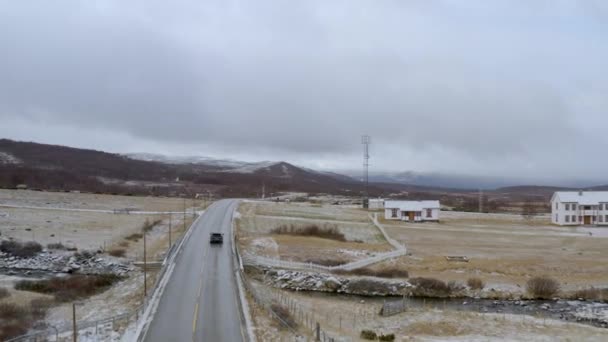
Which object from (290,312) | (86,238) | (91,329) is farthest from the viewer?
(86,238)

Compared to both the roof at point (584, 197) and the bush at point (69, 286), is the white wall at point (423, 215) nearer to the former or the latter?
the roof at point (584, 197)

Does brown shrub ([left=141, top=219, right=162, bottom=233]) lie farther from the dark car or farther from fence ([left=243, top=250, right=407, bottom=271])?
fence ([left=243, top=250, right=407, bottom=271])

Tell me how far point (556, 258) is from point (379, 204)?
74.4 metres

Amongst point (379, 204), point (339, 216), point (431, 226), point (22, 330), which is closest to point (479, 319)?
point (22, 330)

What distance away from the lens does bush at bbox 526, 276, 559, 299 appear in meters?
43.7

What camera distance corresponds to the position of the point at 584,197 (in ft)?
307

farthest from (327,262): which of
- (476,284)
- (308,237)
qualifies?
(308,237)

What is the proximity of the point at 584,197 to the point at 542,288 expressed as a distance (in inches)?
2278

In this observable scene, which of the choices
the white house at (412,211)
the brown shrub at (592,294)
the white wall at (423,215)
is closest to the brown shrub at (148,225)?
the white wall at (423,215)

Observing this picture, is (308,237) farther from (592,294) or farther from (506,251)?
(592,294)

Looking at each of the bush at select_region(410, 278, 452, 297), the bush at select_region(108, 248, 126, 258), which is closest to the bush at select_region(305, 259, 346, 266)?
the bush at select_region(410, 278, 452, 297)

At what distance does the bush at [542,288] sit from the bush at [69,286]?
33.6m

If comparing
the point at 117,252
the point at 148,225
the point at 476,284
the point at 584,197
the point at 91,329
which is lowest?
the point at 476,284

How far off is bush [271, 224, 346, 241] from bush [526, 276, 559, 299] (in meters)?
30.5
